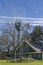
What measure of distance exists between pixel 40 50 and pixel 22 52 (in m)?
3.30

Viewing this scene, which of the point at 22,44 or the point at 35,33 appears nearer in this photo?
the point at 22,44

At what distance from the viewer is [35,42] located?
116 feet

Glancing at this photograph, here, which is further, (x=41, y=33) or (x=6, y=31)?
(x=41, y=33)

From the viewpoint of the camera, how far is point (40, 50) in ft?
111

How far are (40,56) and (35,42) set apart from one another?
344cm

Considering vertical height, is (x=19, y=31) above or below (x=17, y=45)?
above

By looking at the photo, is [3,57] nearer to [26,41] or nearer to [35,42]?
[26,41]

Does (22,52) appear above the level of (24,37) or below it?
below

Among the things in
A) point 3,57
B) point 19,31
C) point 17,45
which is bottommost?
point 3,57

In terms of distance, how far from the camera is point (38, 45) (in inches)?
1419

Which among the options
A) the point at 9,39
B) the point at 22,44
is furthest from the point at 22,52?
the point at 9,39

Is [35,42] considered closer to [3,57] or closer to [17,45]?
[17,45]

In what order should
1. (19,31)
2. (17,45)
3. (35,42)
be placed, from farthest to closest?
(35,42) < (17,45) < (19,31)

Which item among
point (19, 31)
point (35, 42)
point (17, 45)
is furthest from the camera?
point (35, 42)
